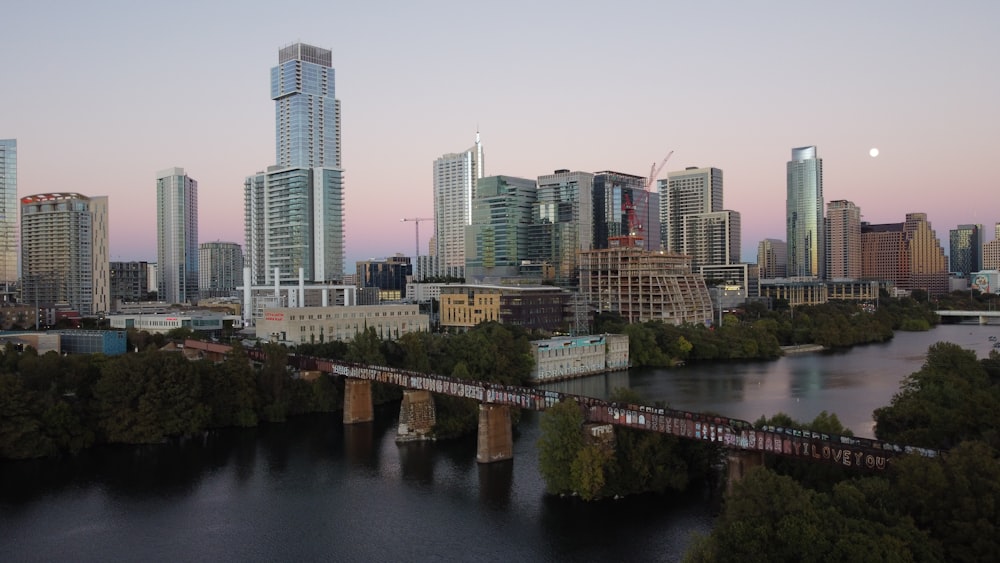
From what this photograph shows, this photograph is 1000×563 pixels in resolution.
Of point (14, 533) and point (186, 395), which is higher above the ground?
point (186, 395)

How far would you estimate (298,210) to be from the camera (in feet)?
321

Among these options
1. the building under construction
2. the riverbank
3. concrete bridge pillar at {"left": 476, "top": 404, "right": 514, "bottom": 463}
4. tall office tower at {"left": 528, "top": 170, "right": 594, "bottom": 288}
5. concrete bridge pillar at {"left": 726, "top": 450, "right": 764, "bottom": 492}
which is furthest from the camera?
tall office tower at {"left": 528, "top": 170, "right": 594, "bottom": 288}

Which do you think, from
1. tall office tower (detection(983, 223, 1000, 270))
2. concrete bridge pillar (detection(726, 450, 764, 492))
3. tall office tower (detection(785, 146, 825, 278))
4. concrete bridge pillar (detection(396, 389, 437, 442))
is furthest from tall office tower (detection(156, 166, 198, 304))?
tall office tower (detection(983, 223, 1000, 270))

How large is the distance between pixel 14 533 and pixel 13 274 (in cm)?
8199

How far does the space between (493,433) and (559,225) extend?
81525mm

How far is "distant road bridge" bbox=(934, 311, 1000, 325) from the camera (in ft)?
323

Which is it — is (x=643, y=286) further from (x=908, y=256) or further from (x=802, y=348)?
(x=908, y=256)

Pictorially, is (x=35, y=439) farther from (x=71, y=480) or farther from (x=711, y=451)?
(x=711, y=451)

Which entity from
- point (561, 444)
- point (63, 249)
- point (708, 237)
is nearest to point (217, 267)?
point (63, 249)

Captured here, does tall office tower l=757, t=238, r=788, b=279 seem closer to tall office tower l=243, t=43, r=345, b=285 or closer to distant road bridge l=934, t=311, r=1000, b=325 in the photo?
distant road bridge l=934, t=311, r=1000, b=325

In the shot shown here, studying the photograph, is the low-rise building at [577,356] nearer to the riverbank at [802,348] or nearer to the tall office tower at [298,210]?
the riverbank at [802,348]

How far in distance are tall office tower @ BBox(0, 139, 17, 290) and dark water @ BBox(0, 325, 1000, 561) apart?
70255 mm

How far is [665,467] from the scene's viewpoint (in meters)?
24.5

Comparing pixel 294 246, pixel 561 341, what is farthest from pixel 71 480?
pixel 294 246
